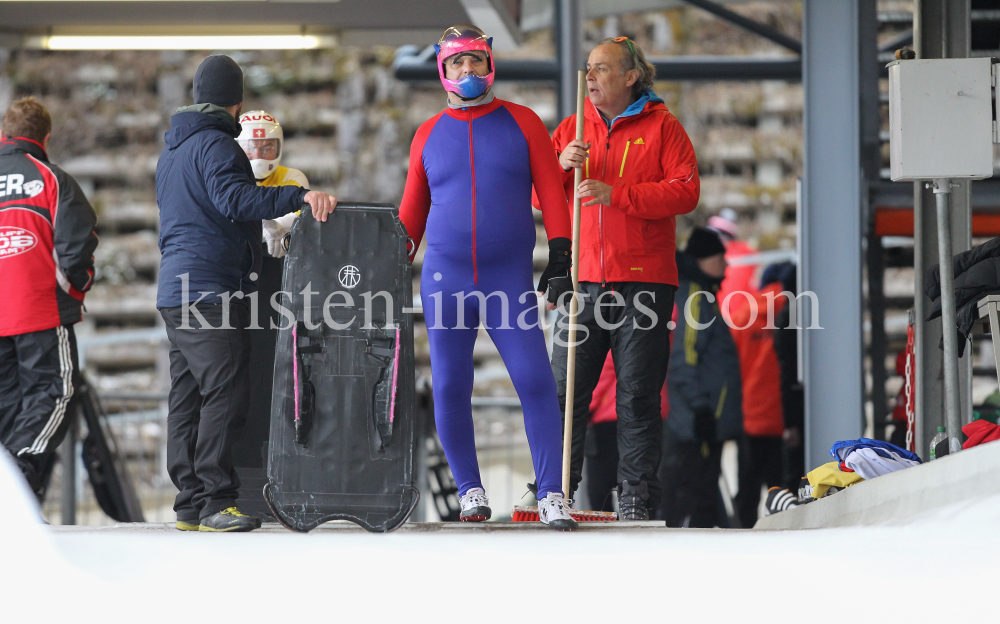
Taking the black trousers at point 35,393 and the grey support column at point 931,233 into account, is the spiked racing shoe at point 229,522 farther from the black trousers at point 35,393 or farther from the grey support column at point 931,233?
the grey support column at point 931,233

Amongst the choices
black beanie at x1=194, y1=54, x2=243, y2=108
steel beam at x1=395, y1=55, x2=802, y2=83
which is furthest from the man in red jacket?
steel beam at x1=395, y1=55, x2=802, y2=83

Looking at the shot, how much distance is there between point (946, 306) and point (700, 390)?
8.09 ft

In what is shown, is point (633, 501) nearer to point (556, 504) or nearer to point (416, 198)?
point (556, 504)

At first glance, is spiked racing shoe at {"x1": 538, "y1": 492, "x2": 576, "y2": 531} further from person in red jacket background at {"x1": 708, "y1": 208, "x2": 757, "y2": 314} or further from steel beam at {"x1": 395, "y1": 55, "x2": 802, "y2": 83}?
steel beam at {"x1": 395, "y1": 55, "x2": 802, "y2": 83}

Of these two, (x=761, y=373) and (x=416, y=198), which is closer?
(x=416, y=198)

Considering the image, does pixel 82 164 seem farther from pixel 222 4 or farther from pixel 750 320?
pixel 750 320

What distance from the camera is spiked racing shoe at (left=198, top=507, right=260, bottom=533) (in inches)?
148

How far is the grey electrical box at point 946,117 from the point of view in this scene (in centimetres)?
420

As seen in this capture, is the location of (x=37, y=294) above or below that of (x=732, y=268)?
below

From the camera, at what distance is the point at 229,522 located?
3.77 m

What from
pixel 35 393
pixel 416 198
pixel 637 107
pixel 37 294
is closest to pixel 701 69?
pixel 637 107

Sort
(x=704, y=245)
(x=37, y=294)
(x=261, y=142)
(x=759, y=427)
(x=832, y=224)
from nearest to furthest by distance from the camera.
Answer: (x=37, y=294), (x=261, y=142), (x=832, y=224), (x=704, y=245), (x=759, y=427)

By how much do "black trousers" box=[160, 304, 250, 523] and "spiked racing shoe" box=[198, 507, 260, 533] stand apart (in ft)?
0.12

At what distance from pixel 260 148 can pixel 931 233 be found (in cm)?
305
